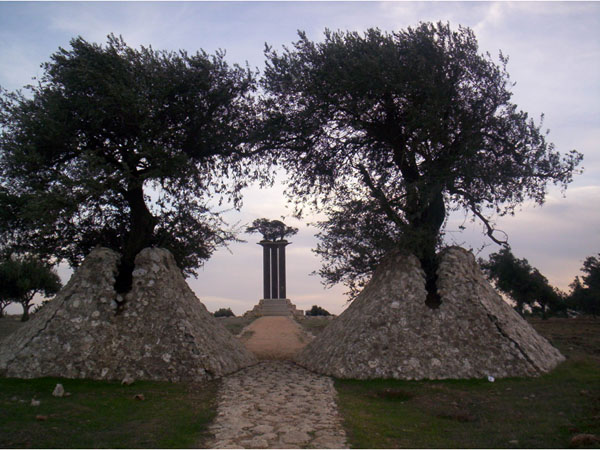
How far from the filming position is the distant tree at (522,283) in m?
38.7

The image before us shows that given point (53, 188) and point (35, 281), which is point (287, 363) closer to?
point (53, 188)

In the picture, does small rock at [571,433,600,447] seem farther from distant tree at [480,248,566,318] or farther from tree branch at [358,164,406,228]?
distant tree at [480,248,566,318]

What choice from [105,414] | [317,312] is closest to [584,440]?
[105,414]

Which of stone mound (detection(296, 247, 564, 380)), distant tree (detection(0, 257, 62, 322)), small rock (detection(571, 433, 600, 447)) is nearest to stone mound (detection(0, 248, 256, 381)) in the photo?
stone mound (detection(296, 247, 564, 380))

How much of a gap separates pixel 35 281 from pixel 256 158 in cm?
2796

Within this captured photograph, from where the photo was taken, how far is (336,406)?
11109mm

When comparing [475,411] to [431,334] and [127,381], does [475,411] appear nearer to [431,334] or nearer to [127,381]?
[431,334]

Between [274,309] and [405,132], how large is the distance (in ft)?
102

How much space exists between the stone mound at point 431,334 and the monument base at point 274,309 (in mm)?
29020

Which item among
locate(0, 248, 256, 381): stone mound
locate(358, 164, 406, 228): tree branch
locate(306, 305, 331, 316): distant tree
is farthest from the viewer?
locate(306, 305, 331, 316): distant tree

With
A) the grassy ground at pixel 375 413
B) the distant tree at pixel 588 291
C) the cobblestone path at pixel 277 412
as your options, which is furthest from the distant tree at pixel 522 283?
the cobblestone path at pixel 277 412

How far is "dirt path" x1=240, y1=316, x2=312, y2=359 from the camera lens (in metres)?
21.0

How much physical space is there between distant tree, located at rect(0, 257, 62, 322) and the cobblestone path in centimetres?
2902

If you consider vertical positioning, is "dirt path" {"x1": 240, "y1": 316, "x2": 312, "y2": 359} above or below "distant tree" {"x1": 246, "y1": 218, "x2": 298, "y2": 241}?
below
